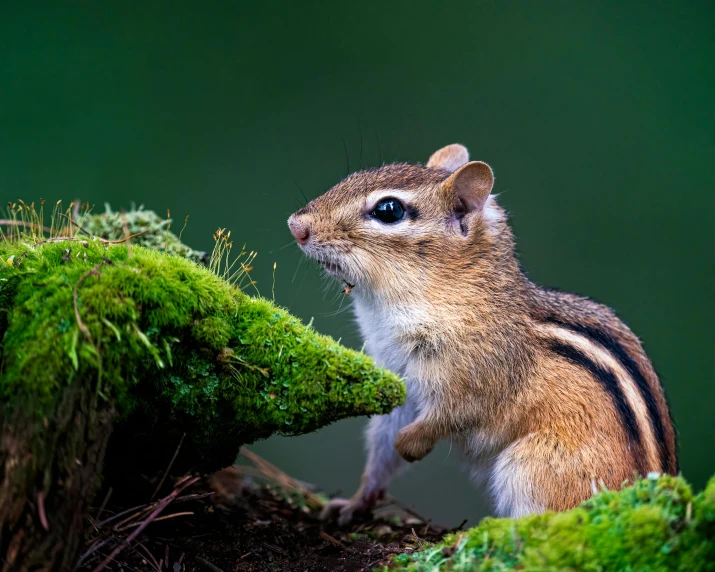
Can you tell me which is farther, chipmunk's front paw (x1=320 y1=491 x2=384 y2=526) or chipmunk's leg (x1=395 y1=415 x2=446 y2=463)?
chipmunk's front paw (x1=320 y1=491 x2=384 y2=526)

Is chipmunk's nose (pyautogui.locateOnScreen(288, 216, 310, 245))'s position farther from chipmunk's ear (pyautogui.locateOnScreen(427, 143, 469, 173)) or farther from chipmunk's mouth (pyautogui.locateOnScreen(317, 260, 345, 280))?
chipmunk's ear (pyautogui.locateOnScreen(427, 143, 469, 173))

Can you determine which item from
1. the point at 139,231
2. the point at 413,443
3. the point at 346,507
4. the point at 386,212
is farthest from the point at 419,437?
the point at 139,231

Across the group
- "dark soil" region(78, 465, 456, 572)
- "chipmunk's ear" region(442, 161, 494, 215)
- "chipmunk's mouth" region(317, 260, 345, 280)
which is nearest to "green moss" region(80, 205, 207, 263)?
"chipmunk's mouth" region(317, 260, 345, 280)

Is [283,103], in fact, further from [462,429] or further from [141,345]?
[141,345]

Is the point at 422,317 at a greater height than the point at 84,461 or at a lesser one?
greater

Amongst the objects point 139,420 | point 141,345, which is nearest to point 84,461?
point 141,345

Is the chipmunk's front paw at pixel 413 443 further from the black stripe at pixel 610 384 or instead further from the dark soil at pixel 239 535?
the black stripe at pixel 610 384
